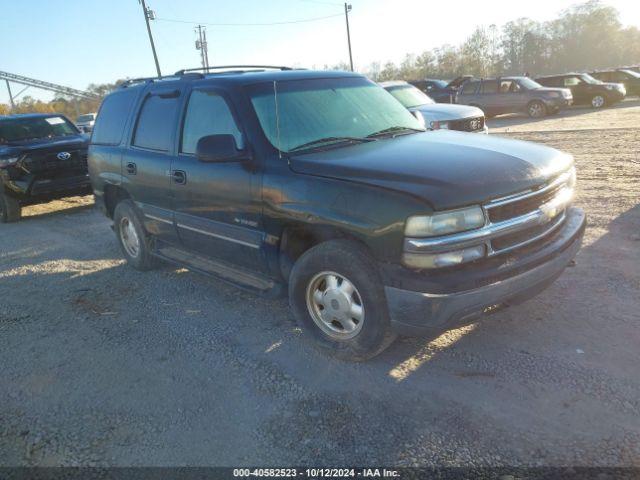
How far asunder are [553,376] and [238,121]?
2.72m

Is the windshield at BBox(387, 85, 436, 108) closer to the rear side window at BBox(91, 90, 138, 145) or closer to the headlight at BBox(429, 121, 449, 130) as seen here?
the headlight at BBox(429, 121, 449, 130)

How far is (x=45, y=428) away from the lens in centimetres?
300

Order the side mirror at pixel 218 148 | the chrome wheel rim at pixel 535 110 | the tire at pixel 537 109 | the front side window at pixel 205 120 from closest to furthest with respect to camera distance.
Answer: the side mirror at pixel 218 148 → the front side window at pixel 205 120 → the tire at pixel 537 109 → the chrome wheel rim at pixel 535 110

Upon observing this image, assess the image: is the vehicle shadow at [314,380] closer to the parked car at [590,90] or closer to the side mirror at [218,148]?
the side mirror at [218,148]

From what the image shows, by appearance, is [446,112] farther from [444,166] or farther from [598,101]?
[598,101]

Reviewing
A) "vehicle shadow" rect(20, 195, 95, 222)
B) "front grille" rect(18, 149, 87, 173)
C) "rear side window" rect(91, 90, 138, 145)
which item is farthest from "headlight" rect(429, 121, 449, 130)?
"vehicle shadow" rect(20, 195, 95, 222)

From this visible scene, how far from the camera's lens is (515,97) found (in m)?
20.2

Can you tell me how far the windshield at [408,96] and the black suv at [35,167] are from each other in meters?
7.02

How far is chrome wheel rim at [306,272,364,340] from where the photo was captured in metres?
3.27

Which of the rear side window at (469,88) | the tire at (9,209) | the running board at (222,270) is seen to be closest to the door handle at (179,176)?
the running board at (222,270)

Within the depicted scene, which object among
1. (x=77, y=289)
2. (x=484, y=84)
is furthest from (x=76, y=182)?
(x=484, y=84)

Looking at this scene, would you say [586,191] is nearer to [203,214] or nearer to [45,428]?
[203,214]

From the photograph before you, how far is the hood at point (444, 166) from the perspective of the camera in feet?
9.52

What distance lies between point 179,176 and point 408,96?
9.27 m
